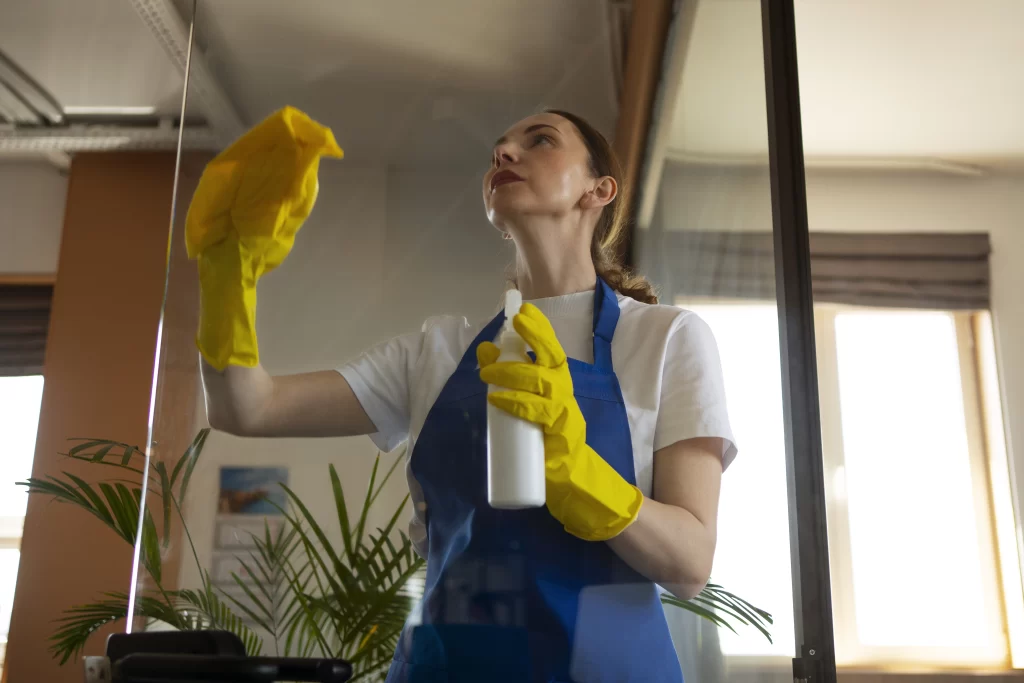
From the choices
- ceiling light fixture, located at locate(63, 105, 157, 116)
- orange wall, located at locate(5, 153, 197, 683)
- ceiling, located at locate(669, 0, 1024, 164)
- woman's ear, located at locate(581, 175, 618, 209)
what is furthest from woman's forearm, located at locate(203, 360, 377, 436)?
ceiling, located at locate(669, 0, 1024, 164)

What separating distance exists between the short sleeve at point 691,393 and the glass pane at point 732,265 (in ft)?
0.12

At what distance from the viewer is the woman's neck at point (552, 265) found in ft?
2.79

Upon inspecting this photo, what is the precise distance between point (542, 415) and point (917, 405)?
1672mm

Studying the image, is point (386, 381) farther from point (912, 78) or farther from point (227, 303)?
point (912, 78)

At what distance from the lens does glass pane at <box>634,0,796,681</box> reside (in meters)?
0.90

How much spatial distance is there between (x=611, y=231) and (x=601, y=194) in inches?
1.7

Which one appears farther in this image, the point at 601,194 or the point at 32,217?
the point at 32,217

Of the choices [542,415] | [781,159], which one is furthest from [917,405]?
[542,415]

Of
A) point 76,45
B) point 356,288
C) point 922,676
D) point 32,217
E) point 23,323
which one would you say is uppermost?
point 76,45

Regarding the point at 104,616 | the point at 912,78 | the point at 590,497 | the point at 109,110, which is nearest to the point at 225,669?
the point at 590,497

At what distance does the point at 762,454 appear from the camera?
99cm

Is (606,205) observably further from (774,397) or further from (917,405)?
(917,405)

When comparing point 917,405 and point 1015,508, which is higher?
point 917,405

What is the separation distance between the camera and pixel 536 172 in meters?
0.87
